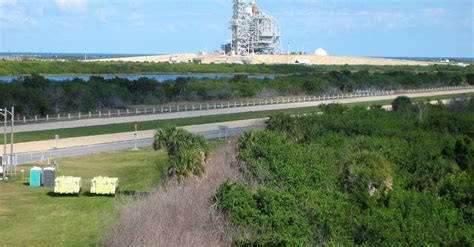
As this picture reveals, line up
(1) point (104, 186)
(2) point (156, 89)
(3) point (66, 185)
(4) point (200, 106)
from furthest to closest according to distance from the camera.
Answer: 1. (2) point (156, 89)
2. (4) point (200, 106)
3. (1) point (104, 186)
4. (3) point (66, 185)

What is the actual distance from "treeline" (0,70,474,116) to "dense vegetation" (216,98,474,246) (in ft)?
122

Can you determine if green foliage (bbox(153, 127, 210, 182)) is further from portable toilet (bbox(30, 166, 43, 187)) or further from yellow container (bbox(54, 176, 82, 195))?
portable toilet (bbox(30, 166, 43, 187))

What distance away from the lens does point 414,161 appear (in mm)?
40312

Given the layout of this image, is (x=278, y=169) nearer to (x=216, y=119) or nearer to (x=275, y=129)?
(x=275, y=129)

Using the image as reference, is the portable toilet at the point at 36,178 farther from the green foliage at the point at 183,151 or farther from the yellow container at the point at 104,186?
the green foliage at the point at 183,151

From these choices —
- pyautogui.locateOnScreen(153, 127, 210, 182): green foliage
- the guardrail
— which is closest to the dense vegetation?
pyautogui.locateOnScreen(153, 127, 210, 182): green foliage

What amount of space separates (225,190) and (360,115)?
38485 mm

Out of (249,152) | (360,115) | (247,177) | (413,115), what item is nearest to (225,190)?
(247,177)

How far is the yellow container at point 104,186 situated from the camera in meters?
39.3

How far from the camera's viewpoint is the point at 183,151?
36500 mm

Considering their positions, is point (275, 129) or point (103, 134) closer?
point (275, 129)

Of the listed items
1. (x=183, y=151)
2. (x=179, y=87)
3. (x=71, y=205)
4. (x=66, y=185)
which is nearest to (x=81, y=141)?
(x=66, y=185)

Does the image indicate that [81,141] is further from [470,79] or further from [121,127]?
[470,79]

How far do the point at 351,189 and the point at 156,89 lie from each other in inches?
2859
